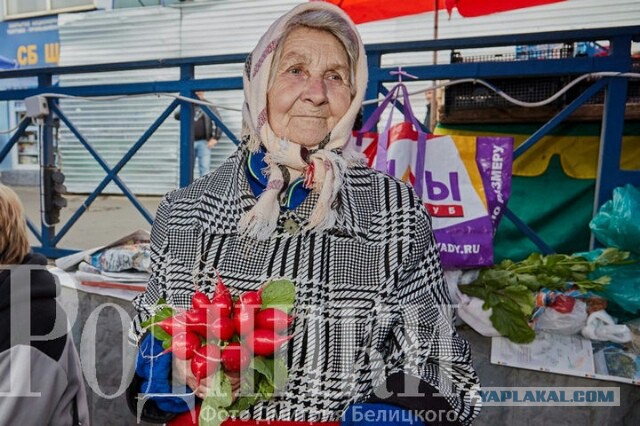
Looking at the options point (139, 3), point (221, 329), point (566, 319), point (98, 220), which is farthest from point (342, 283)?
point (139, 3)

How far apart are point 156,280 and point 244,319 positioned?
0.42 m

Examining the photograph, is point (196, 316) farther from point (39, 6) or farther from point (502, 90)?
point (39, 6)

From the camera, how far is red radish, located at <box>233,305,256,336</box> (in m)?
1.13

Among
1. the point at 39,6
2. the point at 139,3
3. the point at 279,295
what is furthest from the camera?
the point at 39,6

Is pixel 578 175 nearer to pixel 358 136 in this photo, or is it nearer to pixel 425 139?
pixel 425 139

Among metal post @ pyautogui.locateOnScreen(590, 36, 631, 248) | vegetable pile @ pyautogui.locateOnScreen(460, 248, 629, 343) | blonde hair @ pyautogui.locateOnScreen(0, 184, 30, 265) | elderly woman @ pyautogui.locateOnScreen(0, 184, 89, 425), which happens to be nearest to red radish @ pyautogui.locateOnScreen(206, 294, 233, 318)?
elderly woman @ pyautogui.locateOnScreen(0, 184, 89, 425)

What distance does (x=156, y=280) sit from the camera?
1439mm

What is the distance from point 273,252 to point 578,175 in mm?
2455

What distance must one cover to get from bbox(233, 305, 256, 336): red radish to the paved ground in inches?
169

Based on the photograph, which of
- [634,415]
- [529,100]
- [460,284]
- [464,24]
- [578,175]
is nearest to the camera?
[634,415]

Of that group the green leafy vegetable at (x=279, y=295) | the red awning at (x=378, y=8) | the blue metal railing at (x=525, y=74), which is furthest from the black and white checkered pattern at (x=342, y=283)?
the red awning at (x=378, y=8)

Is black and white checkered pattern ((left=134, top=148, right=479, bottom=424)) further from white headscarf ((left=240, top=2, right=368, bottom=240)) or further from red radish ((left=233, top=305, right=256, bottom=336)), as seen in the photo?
red radish ((left=233, top=305, right=256, bottom=336))

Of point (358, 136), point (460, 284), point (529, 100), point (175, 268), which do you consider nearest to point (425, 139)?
point (358, 136)

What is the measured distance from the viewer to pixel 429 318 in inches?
51.9
